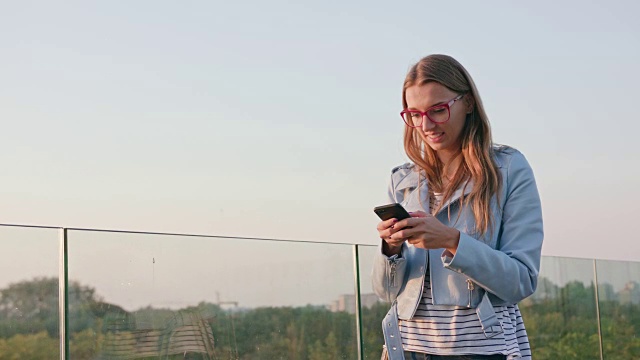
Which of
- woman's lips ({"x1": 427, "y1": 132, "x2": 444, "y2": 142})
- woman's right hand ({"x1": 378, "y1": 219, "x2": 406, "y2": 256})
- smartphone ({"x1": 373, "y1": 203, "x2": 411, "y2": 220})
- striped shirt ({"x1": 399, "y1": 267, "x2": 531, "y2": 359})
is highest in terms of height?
woman's lips ({"x1": 427, "y1": 132, "x2": 444, "y2": 142})

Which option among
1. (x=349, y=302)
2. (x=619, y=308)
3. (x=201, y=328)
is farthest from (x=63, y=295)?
(x=619, y=308)

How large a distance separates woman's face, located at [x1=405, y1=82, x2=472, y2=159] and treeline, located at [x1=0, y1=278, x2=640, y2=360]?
2.48 metres

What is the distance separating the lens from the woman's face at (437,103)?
2.27 meters

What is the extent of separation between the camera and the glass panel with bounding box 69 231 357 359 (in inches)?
183

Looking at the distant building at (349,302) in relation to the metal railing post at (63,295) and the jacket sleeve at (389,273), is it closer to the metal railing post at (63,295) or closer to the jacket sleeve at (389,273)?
the metal railing post at (63,295)

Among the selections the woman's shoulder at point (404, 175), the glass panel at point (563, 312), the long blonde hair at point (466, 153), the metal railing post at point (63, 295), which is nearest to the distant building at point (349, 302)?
the glass panel at point (563, 312)

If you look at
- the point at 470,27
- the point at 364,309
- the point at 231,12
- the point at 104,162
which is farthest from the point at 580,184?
the point at 364,309

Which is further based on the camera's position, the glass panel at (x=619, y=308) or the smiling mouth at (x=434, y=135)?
the glass panel at (x=619, y=308)

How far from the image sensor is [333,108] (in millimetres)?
15750

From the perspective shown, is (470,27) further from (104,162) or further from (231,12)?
(104,162)

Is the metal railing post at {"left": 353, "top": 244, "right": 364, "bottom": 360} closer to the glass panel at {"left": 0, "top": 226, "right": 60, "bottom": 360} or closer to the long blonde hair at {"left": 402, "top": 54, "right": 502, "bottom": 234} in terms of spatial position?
the glass panel at {"left": 0, "top": 226, "right": 60, "bottom": 360}

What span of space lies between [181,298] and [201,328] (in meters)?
0.19

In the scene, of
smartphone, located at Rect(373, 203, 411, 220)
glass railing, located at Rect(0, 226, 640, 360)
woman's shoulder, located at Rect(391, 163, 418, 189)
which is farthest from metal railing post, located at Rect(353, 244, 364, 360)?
smartphone, located at Rect(373, 203, 411, 220)

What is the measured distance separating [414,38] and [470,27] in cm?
70
